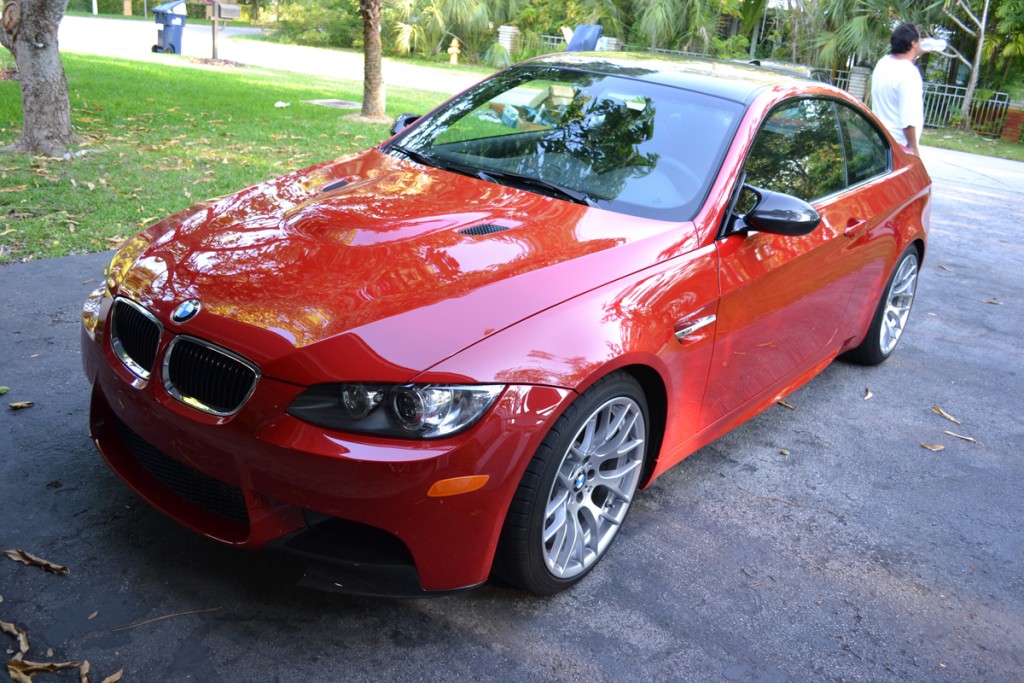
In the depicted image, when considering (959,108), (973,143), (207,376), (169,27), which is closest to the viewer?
(207,376)

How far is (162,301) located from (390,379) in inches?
32.1

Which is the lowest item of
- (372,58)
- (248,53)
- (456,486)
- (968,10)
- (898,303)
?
(898,303)

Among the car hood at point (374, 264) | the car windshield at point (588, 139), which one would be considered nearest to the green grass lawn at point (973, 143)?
the car windshield at point (588, 139)

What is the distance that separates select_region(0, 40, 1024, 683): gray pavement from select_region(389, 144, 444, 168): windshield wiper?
162 cm

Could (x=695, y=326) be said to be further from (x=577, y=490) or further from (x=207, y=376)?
(x=207, y=376)

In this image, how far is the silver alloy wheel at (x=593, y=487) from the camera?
2.79 metres

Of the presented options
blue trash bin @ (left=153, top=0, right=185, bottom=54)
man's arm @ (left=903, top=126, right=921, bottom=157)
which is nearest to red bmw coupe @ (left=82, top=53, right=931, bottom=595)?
man's arm @ (left=903, top=126, right=921, bottom=157)

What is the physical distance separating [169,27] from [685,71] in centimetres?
1830

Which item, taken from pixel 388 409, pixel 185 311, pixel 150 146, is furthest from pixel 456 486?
pixel 150 146

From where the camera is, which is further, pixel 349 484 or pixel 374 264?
pixel 374 264

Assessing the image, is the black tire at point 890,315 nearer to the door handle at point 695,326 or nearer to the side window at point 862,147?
the side window at point 862,147

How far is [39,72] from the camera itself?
7.75m

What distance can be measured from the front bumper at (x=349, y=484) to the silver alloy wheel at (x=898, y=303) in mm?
3297

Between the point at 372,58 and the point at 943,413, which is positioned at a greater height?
the point at 372,58
